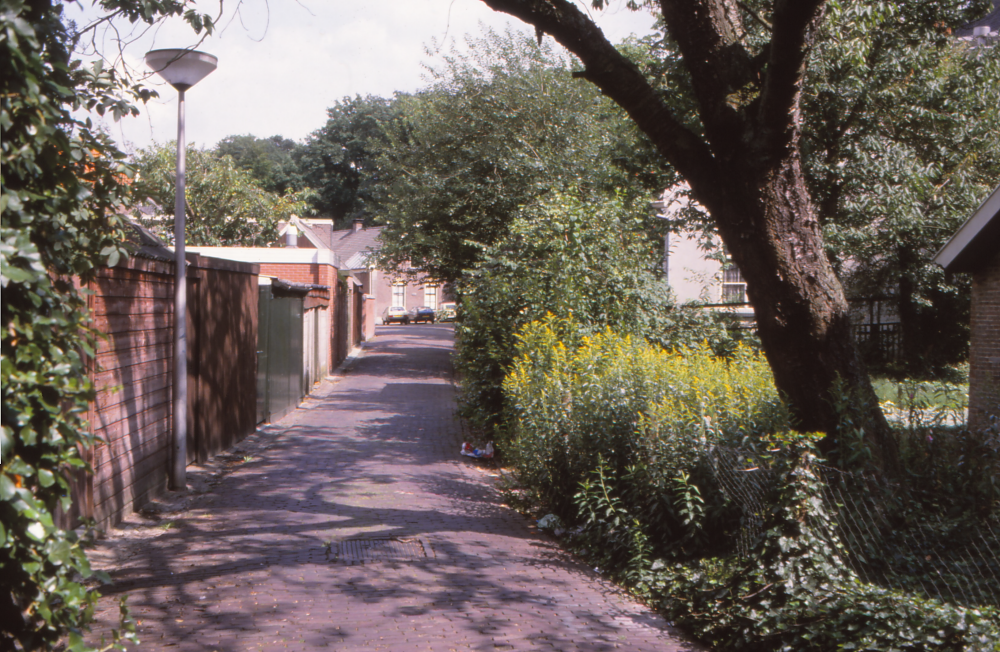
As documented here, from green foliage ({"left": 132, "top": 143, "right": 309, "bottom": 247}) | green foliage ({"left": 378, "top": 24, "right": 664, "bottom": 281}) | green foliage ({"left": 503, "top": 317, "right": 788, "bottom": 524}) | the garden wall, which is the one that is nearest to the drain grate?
green foliage ({"left": 503, "top": 317, "right": 788, "bottom": 524})

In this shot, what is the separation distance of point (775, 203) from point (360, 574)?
155 inches

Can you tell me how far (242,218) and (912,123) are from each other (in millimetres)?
21979

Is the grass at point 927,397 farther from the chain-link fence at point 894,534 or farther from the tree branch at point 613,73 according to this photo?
the tree branch at point 613,73

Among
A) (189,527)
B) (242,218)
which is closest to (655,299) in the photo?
(189,527)

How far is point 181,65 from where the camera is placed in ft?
28.9

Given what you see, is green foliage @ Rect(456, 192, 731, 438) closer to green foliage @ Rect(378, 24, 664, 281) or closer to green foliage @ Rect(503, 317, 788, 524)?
green foliage @ Rect(503, 317, 788, 524)

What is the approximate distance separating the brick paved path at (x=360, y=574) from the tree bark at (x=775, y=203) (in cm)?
199

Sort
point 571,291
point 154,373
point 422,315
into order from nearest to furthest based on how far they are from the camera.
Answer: point 154,373 → point 571,291 → point 422,315

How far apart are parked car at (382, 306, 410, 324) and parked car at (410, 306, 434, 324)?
0.49 meters

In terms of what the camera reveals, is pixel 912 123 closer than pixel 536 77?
Yes

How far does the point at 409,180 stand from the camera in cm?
2544

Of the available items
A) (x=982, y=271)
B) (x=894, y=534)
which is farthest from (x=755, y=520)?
(x=982, y=271)

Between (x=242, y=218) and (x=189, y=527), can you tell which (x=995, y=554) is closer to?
(x=189, y=527)

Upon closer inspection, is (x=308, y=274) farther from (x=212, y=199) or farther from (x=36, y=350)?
(x=36, y=350)
